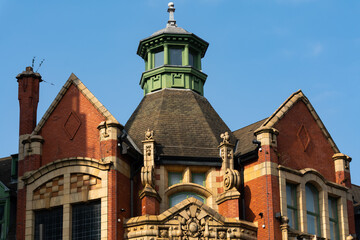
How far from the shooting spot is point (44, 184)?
38.0m

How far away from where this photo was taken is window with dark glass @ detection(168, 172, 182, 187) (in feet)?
127

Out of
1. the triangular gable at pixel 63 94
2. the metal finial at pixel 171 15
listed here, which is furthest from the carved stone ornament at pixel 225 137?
the metal finial at pixel 171 15

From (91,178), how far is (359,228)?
49.1ft

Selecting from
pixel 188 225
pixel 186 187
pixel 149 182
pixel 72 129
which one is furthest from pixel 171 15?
pixel 188 225

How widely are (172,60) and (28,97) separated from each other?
8.56 metres

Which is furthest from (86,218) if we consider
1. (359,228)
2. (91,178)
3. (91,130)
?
(359,228)

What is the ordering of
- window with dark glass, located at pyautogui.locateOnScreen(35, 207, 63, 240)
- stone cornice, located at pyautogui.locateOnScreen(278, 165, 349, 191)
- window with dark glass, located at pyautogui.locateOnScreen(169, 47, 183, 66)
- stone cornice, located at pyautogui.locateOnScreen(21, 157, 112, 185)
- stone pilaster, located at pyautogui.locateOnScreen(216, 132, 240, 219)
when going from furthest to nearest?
1. window with dark glass, located at pyautogui.locateOnScreen(169, 47, 183, 66)
2. stone cornice, located at pyautogui.locateOnScreen(278, 165, 349, 191)
3. stone pilaster, located at pyautogui.locateOnScreen(216, 132, 240, 219)
4. window with dark glass, located at pyautogui.locateOnScreen(35, 207, 63, 240)
5. stone cornice, located at pyautogui.locateOnScreen(21, 157, 112, 185)

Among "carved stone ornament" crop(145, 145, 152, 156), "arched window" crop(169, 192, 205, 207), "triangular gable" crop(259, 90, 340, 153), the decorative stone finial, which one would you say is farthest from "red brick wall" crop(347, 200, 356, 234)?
the decorative stone finial

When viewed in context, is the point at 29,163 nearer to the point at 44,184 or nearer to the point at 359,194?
the point at 44,184

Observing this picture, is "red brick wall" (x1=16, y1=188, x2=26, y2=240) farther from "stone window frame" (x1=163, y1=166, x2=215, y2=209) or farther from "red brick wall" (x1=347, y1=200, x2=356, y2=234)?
"red brick wall" (x1=347, y1=200, x2=356, y2=234)

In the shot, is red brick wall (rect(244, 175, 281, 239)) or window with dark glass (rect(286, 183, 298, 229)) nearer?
red brick wall (rect(244, 175, 281, 239))

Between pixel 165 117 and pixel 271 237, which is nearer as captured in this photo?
pixel 271 237

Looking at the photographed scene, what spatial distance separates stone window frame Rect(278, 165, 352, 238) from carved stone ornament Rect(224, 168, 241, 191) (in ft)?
6.35

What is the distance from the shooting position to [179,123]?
41312mm
